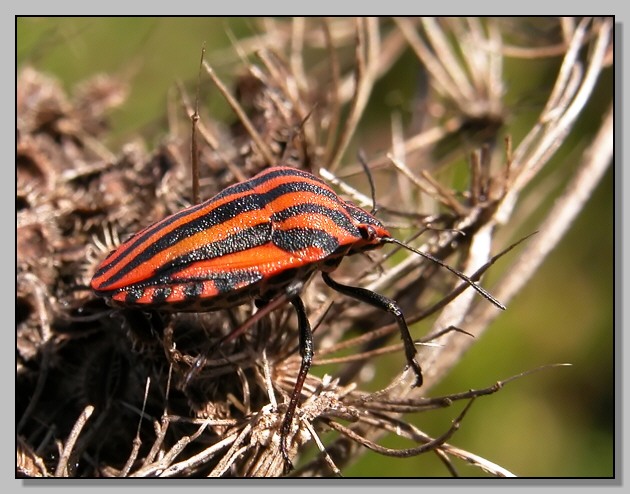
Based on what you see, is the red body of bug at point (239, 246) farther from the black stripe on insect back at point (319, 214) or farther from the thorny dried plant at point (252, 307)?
the thorny dried plant at point (252, 307)

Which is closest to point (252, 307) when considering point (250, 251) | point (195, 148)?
point (250, 251)

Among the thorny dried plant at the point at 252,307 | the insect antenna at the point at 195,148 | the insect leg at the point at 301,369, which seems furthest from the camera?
the insect antenna at the point at 195,148

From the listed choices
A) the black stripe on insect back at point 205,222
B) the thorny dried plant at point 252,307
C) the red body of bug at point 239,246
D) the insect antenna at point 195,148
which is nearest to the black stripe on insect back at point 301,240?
the red body of bug at point 239,246

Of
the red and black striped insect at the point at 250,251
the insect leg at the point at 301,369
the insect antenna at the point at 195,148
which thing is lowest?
the insect leg at the point at 301,369

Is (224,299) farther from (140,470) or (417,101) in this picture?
(417,101)

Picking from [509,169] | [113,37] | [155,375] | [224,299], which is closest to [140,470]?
[155,375]

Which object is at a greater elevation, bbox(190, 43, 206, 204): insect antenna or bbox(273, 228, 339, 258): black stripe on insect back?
bbox(190, 43, 206, 204): insect antenna

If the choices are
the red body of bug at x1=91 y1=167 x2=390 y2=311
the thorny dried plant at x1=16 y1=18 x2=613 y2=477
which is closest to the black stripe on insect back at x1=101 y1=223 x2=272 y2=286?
the red body of bug at x1=91 y1=167 x2=390 y2=311

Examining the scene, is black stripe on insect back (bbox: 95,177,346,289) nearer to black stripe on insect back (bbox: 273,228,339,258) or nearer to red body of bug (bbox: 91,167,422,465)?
red body of bug (bbox: 91,167,422,465)
